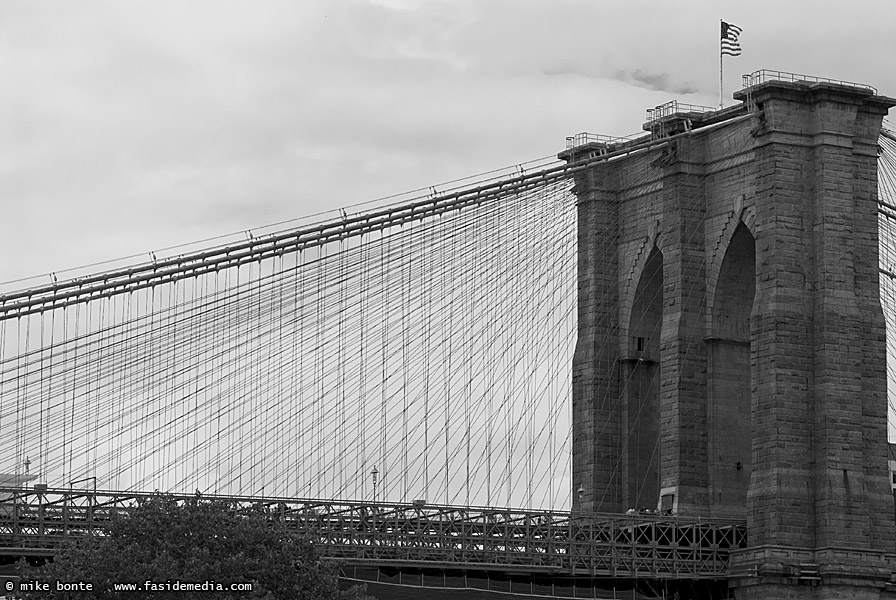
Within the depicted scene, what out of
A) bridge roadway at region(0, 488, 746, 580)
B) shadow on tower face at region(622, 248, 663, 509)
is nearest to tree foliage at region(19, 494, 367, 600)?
bridge roadway at region(0, 488, 746, 580)

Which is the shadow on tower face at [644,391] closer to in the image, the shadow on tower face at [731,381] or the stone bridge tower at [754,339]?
the stone bridge tower at [754,339]

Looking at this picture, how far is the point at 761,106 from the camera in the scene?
10231 centimetres

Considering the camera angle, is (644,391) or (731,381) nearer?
(731,381)

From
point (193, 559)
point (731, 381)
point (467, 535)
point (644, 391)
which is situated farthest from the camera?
point (644, 391)

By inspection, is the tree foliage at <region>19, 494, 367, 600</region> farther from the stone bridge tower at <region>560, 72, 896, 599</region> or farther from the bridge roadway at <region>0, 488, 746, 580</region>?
the stone bridge tower at <region>560, 72, 896, 599</region>

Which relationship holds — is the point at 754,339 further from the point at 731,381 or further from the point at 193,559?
the point at 193,559

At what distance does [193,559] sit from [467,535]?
2429 centimetres

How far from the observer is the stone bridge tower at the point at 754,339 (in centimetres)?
9869

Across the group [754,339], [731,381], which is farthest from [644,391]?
[754,339]

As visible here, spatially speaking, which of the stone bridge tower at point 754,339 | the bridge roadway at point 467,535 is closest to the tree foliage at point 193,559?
the bridge roadway at point 467,535

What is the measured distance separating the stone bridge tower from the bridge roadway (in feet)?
8.36

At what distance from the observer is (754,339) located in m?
101

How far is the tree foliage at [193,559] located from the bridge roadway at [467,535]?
1015 centimetres

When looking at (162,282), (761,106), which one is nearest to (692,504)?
(761,106)
